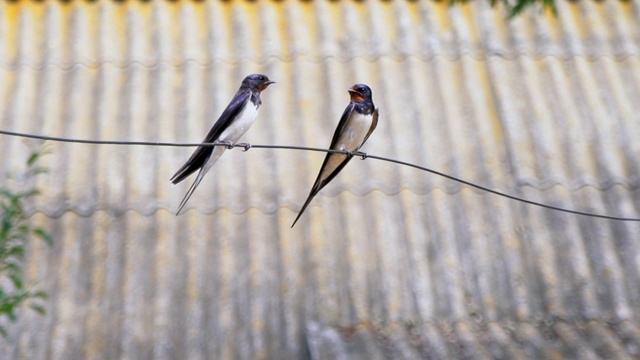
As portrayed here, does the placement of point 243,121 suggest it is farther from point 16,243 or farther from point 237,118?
point 16,243

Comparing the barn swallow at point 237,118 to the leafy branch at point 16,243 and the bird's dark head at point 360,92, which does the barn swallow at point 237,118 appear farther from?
the leafy branch at point 16,243

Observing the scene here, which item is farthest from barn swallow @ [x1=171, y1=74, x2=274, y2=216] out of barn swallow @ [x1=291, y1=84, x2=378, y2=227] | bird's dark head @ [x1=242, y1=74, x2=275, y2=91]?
barn swallow @ [x1=291, y1=84, x2=378, y2=227]

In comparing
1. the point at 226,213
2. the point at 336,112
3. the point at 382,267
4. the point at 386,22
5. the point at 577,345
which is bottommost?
the point at 577,345

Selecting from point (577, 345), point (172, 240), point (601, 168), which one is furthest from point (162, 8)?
point (577, 345)

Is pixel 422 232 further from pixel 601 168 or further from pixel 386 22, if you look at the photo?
pixel 386 22

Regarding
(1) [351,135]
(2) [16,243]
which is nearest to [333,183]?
(1) [351,135]

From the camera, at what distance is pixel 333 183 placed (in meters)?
5.95

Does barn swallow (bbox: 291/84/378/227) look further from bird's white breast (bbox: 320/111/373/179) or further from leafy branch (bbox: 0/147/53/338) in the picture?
leafy branch (bbox: 0/147/53/338)

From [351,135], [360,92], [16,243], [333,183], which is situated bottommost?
[16,243]

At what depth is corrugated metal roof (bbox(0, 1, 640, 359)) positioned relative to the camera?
525cm

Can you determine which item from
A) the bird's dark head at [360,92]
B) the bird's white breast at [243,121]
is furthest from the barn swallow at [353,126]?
the bird's white breast at [243,121]

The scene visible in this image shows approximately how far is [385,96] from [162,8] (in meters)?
1.58

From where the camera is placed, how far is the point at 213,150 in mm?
4797

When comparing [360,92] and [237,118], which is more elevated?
[360,92]
